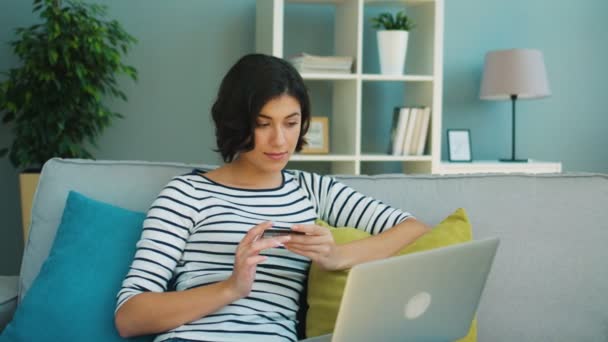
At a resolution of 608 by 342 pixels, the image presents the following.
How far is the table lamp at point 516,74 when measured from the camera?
12.3ft

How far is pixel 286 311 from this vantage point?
1568mm

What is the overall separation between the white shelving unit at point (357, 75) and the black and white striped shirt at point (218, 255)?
6.43 feet

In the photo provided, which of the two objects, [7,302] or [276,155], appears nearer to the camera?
[276,155]

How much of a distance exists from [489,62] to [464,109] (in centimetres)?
39

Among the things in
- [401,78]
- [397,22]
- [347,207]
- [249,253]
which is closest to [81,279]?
[249,253]

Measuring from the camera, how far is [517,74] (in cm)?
376

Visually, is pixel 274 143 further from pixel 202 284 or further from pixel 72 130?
pixel 72 130

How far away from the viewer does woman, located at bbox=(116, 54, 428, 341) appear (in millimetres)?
1434

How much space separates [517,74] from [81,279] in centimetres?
269

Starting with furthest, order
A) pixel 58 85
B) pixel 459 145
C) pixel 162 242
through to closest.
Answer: pixel 459 145 → pixel 58 85 → pixel 162 242

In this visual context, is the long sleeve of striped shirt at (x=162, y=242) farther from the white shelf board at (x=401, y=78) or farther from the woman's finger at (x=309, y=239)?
the white shelf board at (x=401, y=78)

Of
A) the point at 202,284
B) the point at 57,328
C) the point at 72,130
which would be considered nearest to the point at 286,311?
the point at 202,284

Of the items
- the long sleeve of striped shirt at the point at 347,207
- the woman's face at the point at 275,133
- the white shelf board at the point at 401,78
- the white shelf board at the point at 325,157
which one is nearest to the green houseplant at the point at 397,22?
the white shelf board at the point at 401,78

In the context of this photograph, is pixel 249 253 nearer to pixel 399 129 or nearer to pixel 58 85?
pixel 58 85
